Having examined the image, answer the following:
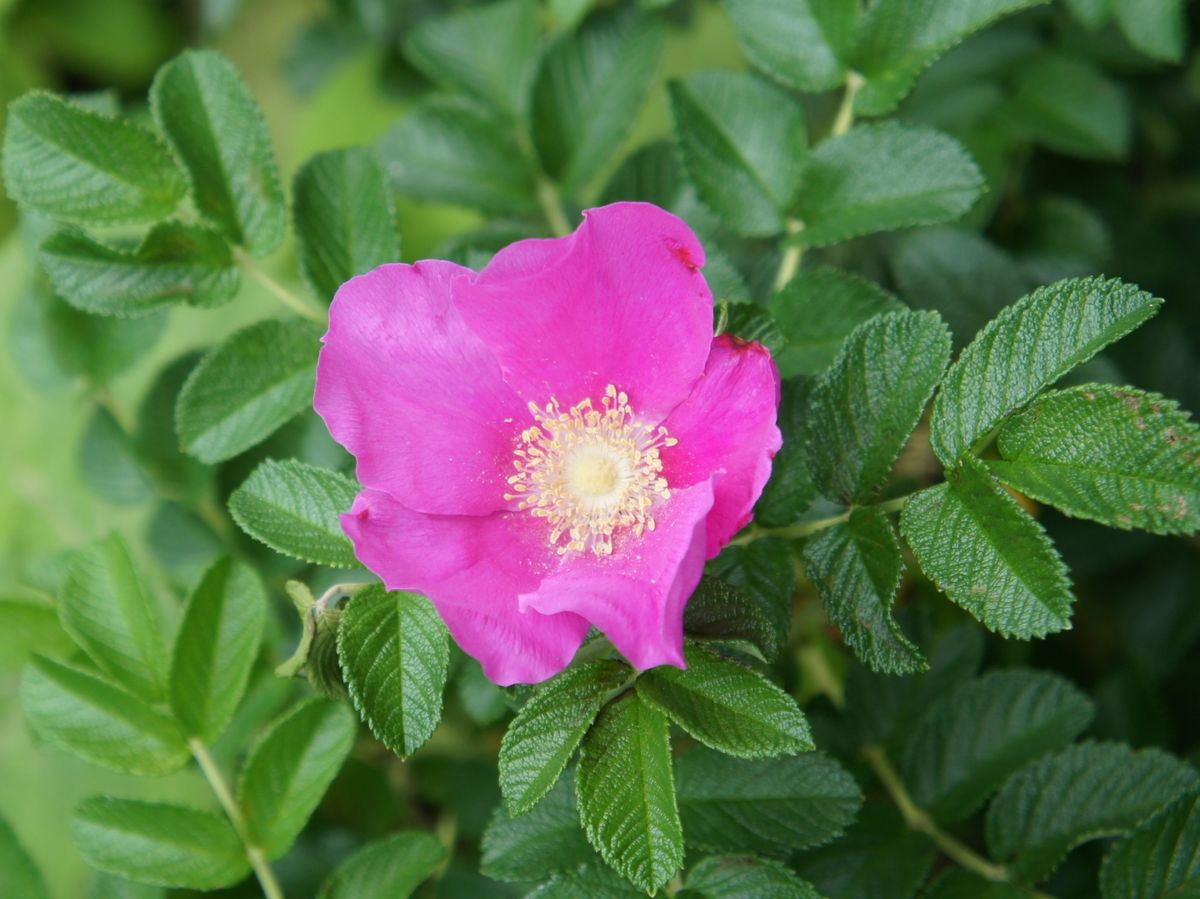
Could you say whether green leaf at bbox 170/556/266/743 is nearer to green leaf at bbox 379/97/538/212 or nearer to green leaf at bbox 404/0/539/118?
green leaf at bbox 379/97/538/212

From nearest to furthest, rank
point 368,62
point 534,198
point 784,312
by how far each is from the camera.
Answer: point 784,312 < point 534,198 < point 368,62

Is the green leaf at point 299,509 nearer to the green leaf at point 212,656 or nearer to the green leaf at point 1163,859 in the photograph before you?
the green leaf at point 212,656

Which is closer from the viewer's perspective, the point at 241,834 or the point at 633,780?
the point at 633,780

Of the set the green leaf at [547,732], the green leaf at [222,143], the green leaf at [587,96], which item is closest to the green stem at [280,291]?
the green leaf at [222,143]

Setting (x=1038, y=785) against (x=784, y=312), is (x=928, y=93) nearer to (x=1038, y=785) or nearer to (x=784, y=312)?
(x=784, y=312)

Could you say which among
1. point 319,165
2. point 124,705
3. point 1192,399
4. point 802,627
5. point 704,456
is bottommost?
point 802,627

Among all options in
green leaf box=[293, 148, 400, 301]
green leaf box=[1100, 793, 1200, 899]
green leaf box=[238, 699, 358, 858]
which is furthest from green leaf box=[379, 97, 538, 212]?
green leaf box=[1100, 793, 1200, 899]

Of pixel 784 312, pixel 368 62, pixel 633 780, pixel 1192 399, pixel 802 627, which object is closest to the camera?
pixel 633 780

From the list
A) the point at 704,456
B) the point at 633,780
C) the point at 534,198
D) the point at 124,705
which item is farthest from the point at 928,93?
the point at 124,705
